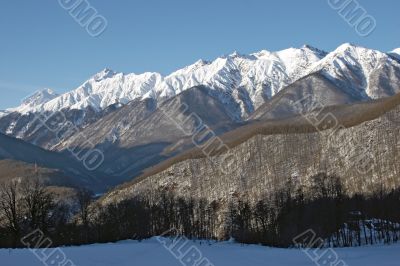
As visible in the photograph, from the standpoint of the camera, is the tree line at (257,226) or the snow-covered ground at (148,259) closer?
the snow-covered ground at (148,259)

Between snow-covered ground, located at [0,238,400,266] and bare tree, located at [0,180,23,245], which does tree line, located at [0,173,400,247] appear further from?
snow-covered ground, located at [0,238,400,266]

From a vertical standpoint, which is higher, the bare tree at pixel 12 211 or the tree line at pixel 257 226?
the bare tree at pixel 12 211

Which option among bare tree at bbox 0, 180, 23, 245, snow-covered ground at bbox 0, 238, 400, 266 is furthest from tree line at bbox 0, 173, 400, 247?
A: snow-covered ground at bbox 0, 238, 400, 266

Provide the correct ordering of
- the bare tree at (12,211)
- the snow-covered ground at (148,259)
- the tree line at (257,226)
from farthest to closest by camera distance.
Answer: the tree line at (257,226), the bare tree at (12,211), the snow-covered ground at (148,259)

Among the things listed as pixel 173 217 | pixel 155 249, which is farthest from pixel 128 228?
pixel 155 249

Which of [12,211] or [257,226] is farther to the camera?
[257,226]

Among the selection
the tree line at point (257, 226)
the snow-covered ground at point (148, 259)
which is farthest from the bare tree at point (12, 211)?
the snow-covered ground at point (148, 259)

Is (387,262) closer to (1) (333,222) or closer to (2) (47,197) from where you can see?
(2) (47,197)

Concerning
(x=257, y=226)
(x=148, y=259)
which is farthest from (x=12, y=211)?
(x=257, y=226)

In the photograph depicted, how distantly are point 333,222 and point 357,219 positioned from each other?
660 centimetres

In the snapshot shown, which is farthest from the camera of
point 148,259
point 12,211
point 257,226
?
point 257,226

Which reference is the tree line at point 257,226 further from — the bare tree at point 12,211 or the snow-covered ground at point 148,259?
the snow-covered ground at point 148,259

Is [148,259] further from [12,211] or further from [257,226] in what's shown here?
[257,226]

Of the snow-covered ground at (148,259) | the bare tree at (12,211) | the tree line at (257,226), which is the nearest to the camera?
the snow-covered ground at (148,259)
